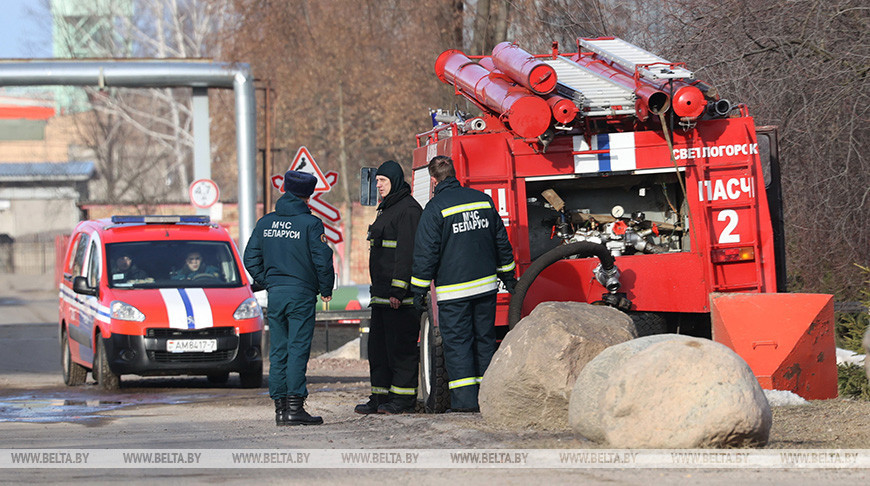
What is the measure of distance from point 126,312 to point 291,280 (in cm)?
461

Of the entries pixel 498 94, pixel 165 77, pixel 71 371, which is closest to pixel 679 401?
pixel 498 94

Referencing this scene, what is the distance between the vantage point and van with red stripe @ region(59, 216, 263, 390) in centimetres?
1324

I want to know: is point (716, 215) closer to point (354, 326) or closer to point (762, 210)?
point (762, 210)

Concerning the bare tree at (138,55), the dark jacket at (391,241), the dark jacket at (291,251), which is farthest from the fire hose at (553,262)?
the bare tree at (138,55)

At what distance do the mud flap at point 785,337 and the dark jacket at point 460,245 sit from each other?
174cm

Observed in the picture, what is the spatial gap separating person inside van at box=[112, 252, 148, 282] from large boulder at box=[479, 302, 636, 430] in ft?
21.4

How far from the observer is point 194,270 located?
14.3 metres

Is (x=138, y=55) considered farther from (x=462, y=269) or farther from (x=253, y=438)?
(x=253, y=438)

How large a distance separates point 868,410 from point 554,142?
120 inches

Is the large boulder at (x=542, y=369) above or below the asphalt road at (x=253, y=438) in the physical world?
above

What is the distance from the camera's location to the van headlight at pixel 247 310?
44.5 ft

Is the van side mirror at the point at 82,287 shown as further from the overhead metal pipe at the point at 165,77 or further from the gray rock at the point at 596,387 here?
the overhead metal pipe at the point at 165,77

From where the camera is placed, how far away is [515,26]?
19.0 metres

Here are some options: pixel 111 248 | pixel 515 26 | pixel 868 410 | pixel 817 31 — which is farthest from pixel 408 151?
pixel 868 410
